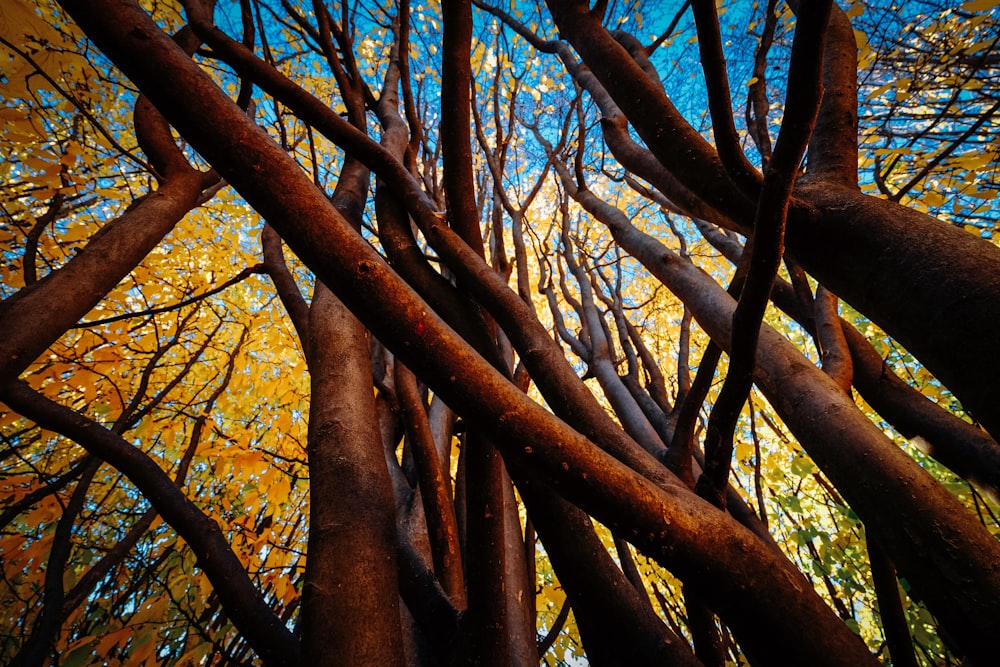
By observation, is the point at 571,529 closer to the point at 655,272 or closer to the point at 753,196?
the point at 753,196

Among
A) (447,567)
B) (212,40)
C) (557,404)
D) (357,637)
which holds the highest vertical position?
(212,40)

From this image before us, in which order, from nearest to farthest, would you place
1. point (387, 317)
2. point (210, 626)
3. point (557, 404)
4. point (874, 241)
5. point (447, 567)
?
point (387, 317), point (874, 241), point (557, 404), point (447, 567), point (210, 626)

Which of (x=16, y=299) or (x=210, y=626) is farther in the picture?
(x=210, y=626)

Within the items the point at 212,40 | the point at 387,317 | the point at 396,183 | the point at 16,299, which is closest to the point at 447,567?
the point at 387,317

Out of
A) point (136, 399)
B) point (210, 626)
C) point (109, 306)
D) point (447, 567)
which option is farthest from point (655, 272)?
point (210, 626)

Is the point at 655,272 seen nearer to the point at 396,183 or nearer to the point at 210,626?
the point at 396,183

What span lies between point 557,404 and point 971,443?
4.76 ft

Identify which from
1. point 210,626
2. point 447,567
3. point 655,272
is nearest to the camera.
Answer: point 447,567

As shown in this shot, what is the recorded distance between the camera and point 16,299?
4.06ft

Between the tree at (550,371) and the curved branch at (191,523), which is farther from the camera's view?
the curved branch at (191,523)

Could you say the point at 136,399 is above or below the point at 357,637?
above

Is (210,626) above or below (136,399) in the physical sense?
below

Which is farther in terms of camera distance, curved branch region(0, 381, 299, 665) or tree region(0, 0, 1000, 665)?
curved branch region(0, 381, 299, 665)

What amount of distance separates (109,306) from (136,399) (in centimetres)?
129
